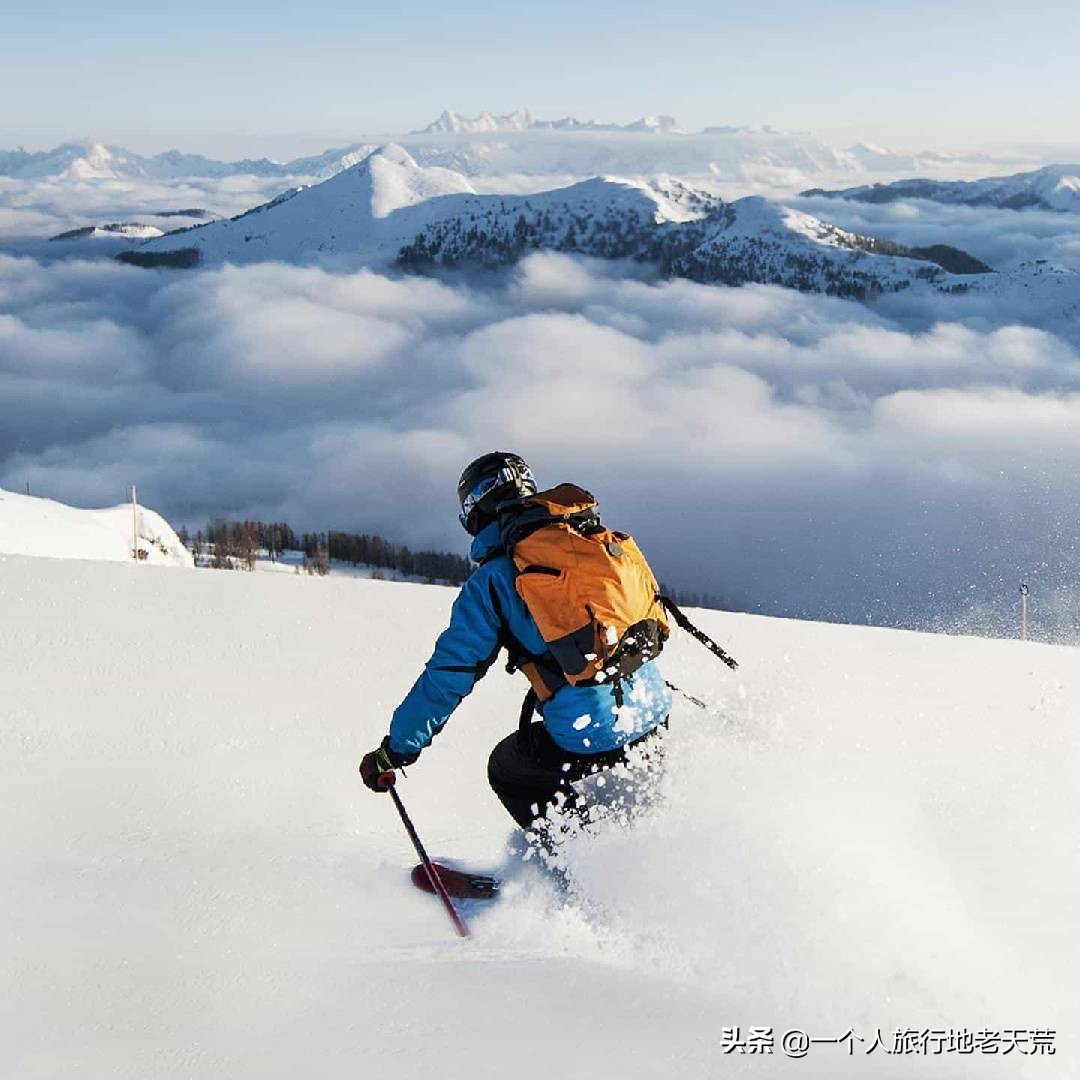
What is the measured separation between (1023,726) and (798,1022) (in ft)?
15.0

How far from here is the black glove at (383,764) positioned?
407 cm

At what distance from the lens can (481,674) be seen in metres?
3.97

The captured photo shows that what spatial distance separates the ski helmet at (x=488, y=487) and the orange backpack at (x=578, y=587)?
0.23m

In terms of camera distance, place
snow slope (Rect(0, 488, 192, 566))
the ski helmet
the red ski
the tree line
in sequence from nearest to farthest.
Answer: the ski helmet
the red ski
snow slope (Rect(0, 488, 192, 566))
the tree line

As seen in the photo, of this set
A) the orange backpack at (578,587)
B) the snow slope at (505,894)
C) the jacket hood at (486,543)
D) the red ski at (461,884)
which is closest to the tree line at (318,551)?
the snow slope at (505,894)

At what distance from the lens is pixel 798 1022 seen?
9.26 feet

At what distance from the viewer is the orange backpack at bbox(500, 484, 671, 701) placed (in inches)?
141

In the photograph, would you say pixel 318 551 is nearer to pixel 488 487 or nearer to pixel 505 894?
pixel 505 894

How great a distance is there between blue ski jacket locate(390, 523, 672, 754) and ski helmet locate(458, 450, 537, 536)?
105 mm

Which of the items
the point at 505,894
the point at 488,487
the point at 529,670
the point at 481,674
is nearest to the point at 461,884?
the point at 505,894

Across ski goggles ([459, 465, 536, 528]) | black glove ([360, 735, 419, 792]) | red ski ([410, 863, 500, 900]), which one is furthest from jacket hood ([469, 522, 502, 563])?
red ski ([410, 863, 500, 900])

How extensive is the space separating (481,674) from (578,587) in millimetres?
680

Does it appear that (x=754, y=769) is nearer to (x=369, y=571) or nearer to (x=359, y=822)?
(x=359, y=822)

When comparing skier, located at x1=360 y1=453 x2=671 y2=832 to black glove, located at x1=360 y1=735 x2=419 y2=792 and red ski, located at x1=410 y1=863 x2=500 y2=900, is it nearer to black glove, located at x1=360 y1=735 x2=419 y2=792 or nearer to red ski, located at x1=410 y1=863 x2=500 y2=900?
black glove, located at x1=360 y1=735 x2=419 y2=792
